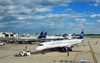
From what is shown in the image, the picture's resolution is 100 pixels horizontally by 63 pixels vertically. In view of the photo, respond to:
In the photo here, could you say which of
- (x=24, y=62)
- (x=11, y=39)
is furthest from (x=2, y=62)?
(x=11, y=39)

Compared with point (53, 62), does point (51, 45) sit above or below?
above

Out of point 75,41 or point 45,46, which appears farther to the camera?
point 75,41

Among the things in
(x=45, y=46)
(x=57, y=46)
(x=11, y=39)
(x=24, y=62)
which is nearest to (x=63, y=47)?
(x=57, y=46)

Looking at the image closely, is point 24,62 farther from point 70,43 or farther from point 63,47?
point 70,43

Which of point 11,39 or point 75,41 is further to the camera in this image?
point 11,39

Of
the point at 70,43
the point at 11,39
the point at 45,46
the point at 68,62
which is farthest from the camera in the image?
the point at 11,39

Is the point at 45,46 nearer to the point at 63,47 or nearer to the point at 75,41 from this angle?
the point at 63,47

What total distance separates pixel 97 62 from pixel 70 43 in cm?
2317

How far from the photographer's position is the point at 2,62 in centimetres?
2789

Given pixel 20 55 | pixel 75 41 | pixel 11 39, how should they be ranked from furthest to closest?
pixel 11 39, pixel 75 41, pixel 20 55

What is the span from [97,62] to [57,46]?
18.8m

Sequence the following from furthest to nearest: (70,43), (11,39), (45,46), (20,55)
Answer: (11,39) < (70,43) < (45,46) < (20,55)

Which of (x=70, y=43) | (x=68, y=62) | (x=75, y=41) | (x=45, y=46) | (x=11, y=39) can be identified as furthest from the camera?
(x=11, y=39)

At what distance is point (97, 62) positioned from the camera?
86.8 ft
